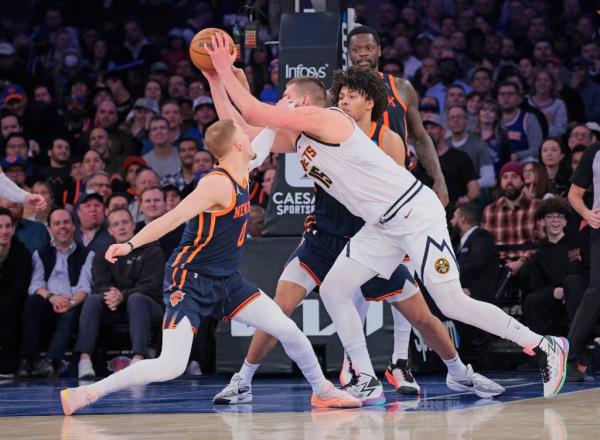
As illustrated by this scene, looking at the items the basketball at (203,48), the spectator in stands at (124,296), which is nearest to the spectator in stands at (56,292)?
the spectator in stands at (124,296)

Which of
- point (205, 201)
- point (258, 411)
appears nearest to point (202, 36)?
point (205, 201)

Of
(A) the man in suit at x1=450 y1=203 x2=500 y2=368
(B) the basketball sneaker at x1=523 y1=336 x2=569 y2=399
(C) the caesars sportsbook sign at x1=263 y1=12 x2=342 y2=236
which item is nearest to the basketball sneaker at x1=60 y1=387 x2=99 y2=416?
(B) the basketball sneaker at x1=523 y1=336 x2=569 y2=399

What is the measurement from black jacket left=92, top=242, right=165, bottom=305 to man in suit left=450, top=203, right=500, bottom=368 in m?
2.65

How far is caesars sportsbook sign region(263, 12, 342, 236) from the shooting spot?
9508 millimetres

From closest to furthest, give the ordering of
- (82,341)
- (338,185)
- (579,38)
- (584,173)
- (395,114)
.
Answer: (338,185) < (395,114) < (584,173) < (82,341) < (579,38)

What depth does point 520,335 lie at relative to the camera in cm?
702

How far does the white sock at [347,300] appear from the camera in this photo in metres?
7.04

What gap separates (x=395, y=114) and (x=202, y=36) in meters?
1.61

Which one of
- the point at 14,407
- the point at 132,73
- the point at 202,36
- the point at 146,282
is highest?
the point at 132,73

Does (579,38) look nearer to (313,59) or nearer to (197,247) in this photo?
(313,59)

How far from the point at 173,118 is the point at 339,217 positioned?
21.3 ft

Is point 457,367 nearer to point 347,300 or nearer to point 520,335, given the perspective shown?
point 520,335

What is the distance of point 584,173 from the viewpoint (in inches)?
352

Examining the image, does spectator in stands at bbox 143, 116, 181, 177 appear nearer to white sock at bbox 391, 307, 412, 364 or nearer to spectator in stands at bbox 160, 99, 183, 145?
spectator in stands at bbox 160, 99, 183, 145
